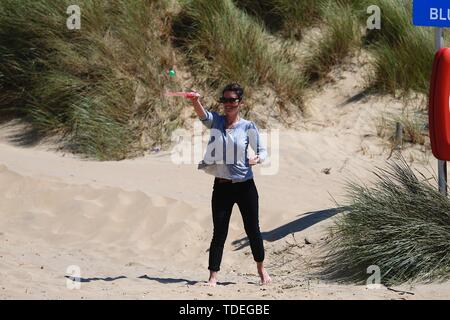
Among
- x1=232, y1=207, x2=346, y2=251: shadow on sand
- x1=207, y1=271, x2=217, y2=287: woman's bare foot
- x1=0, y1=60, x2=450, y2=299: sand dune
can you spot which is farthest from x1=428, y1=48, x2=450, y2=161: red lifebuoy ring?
x1=207, y1=271, x2=217, y2=287: woman's bare foot

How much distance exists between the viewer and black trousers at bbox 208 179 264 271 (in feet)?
21.2

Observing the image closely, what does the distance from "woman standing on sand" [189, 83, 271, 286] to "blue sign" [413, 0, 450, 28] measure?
1.71 meters

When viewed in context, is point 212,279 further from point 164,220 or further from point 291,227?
point 164,220

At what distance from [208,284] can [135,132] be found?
4744 millimetres

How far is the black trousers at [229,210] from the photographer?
6.46m

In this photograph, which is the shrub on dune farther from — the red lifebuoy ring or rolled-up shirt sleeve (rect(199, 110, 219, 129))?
rolled-up shirt sleeve (rect(199, 110, 219, 129))

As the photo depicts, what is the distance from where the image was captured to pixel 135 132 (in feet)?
36.1

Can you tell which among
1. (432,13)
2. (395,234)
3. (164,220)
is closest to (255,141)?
(395,234)

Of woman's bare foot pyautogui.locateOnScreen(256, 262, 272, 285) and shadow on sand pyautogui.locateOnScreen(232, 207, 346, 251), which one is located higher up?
shadow on sand pyautogui.locateOnScreen(232, 207, 346, 251)

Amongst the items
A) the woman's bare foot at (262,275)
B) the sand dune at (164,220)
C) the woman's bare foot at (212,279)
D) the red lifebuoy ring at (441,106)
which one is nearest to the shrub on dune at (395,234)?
the sand dune at (164,220)

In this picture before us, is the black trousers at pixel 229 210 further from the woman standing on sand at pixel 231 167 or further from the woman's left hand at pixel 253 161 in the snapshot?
the woman's left hand at pixel 253 161

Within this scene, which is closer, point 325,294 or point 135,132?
point 325,294

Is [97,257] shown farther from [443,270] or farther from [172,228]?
[443,270]
